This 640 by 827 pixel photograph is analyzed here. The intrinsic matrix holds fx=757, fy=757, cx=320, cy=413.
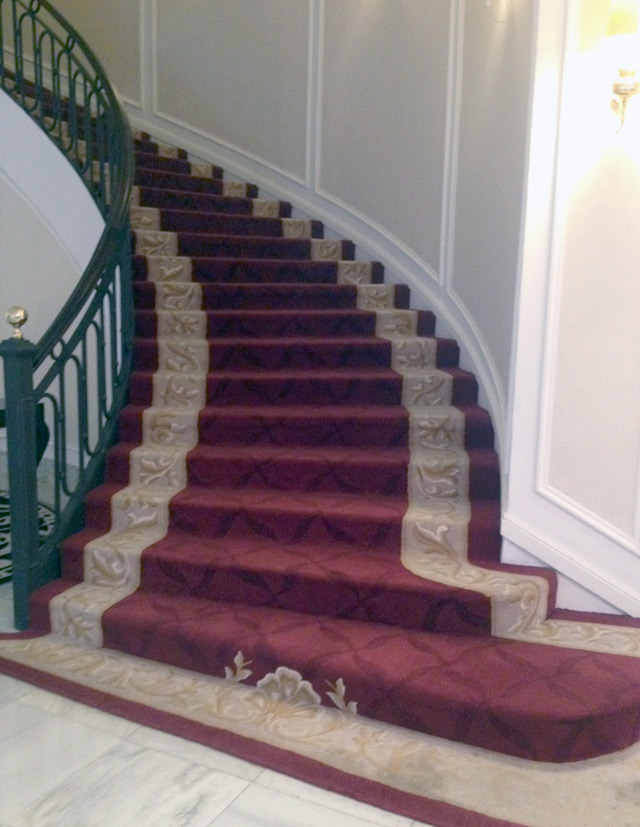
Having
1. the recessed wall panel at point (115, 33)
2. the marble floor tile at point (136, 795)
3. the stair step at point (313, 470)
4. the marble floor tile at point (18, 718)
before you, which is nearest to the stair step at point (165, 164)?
the recessed wall panel at point (115, 33)

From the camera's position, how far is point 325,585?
2.50 m

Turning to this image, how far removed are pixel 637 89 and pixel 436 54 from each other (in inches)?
69.8

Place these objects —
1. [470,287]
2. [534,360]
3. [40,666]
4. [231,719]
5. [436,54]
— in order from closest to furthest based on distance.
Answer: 1. [231,719]
2. [40,666]
3. [534,360]
4. [470,287]
5. [436,54]

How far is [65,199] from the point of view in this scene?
4.00m

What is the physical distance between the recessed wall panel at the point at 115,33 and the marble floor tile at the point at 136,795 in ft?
17.5

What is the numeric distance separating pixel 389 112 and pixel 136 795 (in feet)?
11.9

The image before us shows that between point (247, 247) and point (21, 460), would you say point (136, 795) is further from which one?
point (247, 247)

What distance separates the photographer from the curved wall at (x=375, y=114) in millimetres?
3082

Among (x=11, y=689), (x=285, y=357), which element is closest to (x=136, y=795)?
(x=11, y=689)

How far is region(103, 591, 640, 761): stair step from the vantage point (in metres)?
2.00

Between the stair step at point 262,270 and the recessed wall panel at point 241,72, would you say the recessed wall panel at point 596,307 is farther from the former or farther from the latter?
the recessed wall panel at point 241,72

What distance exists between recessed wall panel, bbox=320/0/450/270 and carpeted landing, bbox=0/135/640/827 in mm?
599

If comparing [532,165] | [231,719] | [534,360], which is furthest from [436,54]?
[231,719]

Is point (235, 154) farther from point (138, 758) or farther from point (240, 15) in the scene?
point (138, 758)
